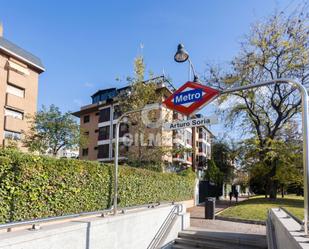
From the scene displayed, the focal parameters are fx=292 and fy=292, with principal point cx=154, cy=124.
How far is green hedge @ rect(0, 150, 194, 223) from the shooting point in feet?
20.5

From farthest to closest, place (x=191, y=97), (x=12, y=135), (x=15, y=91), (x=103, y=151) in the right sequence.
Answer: (x=103, y=151), (x=15, y=91), (x=12, y=135), (x=191, y=97)

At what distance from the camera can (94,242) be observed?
650 centimetres

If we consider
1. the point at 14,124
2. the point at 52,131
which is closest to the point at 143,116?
the point at 52,131

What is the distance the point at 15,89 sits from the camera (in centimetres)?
2584

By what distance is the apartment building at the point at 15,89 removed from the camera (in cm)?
2436

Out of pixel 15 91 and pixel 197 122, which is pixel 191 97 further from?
pixel 15 91

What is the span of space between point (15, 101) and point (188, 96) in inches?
926

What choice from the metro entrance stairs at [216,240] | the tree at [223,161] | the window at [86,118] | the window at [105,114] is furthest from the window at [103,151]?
the metro entrance stairs at [216,240]

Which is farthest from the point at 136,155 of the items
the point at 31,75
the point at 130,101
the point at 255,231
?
the point at 31,75

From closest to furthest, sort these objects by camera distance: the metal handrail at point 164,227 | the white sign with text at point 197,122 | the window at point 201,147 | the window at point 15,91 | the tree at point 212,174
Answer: the white sign with text at point 197,122, the metal handrail at point 164,227, the window at point 15,91, the tree at point 212,174, the window at point 201,147

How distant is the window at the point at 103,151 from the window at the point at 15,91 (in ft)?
48.9

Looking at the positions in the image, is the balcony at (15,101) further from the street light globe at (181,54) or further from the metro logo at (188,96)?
the metro logo at (188,96)

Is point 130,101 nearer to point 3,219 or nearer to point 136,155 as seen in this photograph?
point 136,155

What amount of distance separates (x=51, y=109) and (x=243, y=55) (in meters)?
14.8
